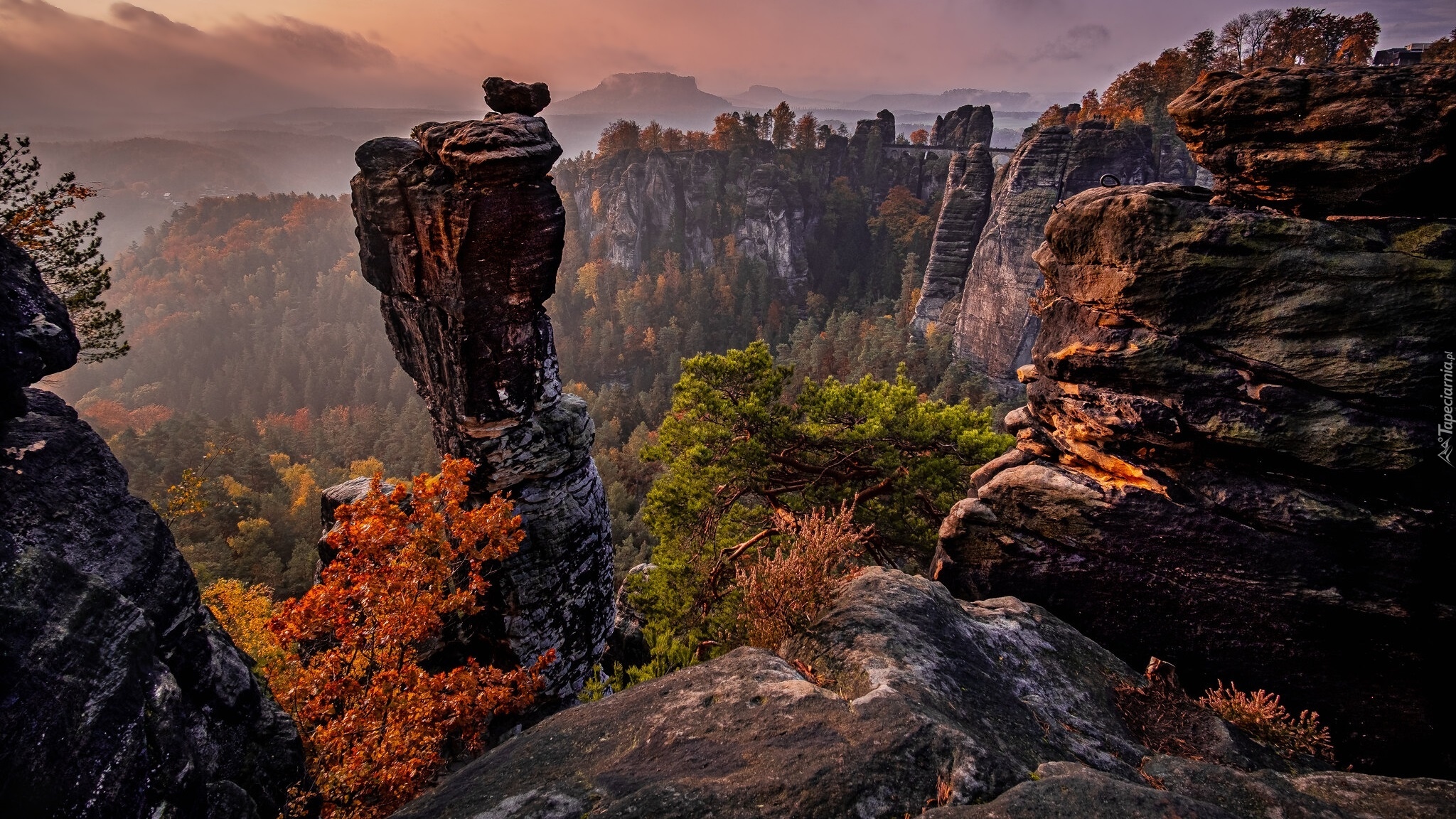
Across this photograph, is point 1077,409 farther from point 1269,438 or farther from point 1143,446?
point 1269,438

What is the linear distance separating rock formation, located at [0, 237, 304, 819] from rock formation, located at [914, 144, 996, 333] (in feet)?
214

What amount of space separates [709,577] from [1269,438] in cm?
928

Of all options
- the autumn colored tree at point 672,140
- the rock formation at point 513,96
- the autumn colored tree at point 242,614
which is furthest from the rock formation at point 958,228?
the autumn colored tree at point 242,614

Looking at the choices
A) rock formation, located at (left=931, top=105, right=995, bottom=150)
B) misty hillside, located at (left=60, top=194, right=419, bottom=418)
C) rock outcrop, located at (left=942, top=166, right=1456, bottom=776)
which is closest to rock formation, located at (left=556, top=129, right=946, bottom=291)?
rock formation, located at (left=931, top=105, right=995, bottom=150)

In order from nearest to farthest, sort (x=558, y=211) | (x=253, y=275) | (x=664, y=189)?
(x=558, y=211)
(x=664, y=189)
(x=253, y=275)

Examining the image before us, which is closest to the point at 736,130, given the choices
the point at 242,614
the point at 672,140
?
the point at 672,140

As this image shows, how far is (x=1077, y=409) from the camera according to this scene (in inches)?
362

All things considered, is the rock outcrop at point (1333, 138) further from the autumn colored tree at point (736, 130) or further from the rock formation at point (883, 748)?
the autumn colored tree at point (736, 130)

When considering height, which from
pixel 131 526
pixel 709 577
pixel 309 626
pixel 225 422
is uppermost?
pixel 131 526

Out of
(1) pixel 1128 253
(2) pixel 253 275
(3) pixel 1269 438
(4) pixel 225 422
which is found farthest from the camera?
(2) pixel 253 275

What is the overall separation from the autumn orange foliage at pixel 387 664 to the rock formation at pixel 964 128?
302 ft

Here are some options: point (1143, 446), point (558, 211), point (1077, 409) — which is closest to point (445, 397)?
point (558, 211)

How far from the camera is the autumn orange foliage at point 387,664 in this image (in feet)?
25.1

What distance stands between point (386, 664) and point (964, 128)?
106 metres
